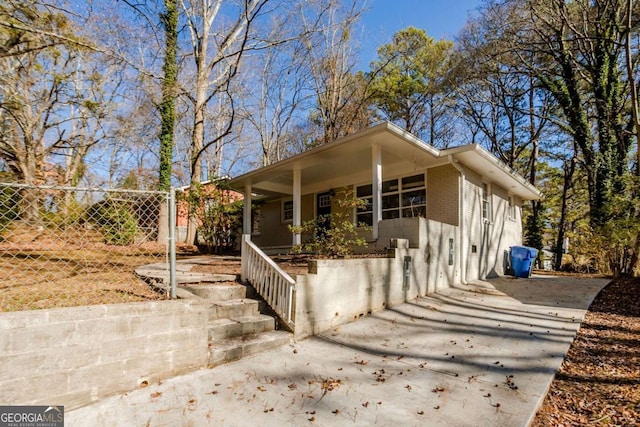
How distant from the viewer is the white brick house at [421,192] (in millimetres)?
7262

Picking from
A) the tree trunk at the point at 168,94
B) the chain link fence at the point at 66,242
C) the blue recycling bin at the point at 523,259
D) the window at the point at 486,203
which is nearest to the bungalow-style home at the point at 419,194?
the window at the point at 486,203

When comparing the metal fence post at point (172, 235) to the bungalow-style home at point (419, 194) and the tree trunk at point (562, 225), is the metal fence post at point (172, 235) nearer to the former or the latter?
the bungalow-style home at point (419, 194)

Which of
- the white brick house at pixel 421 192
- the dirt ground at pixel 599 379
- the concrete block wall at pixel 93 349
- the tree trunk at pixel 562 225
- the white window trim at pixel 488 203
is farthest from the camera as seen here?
the tree trunk at pixel 562 225

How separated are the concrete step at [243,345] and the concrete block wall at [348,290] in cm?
29

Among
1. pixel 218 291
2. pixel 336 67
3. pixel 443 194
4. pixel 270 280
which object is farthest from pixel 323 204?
pixel 218 291

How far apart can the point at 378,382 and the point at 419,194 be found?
7465 millimetres

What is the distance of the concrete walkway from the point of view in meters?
2.37

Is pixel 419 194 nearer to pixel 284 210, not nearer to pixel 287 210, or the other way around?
pixel 287 210

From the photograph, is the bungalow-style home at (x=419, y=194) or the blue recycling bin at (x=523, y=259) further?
the blue recycling bin at (x=523, y=259)

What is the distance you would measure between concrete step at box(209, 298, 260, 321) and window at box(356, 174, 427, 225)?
5.78 metres

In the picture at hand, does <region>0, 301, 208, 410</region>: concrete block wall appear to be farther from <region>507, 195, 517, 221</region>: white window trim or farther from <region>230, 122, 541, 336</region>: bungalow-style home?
<region>507, 195, 517, 221</region>: white window trim

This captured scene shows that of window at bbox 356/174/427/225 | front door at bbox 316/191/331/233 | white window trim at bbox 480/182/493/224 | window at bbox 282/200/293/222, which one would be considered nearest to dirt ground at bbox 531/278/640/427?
window at bbox 356/174/427/225

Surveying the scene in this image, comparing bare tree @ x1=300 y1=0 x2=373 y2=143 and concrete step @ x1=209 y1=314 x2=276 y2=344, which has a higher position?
bare tree @ x1=300 y1=0 x2=373 y2=143

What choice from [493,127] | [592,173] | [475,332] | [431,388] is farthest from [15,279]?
[493,127]
